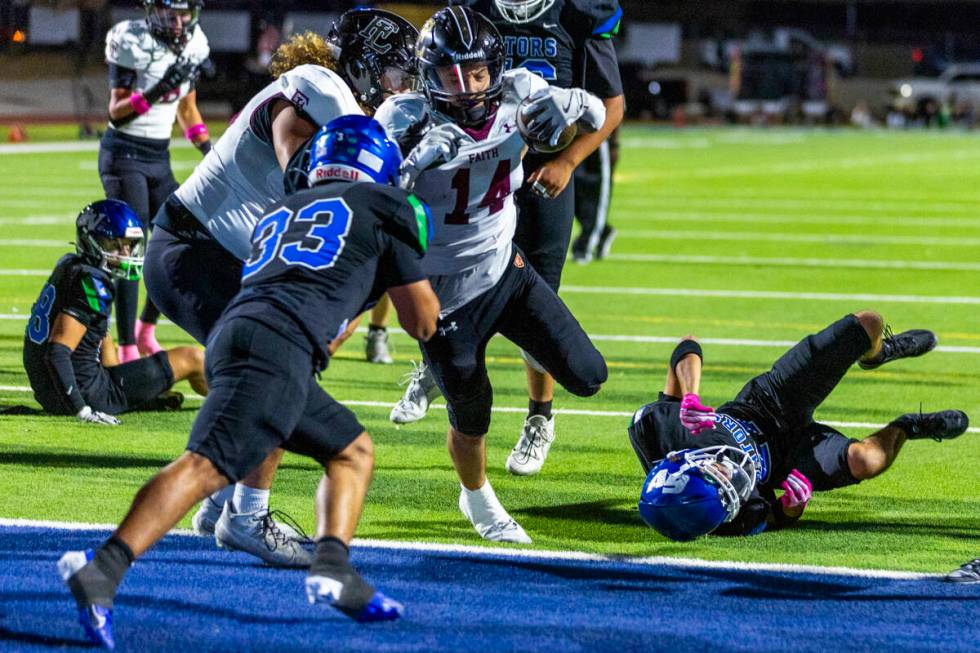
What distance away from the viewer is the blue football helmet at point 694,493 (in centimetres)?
539

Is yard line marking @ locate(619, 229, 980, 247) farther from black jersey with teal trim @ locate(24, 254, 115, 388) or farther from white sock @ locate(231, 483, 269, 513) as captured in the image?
white sock @ locate(231, 483, 269, 513)

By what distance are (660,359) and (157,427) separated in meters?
3.44

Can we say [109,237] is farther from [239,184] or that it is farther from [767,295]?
[767,295]

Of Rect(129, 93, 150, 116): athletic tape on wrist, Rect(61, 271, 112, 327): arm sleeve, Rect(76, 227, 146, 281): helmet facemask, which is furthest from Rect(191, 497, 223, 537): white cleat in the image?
Rect(129, 93, 150, 116): athletic tape on wrist

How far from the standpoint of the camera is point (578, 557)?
5.57 meters

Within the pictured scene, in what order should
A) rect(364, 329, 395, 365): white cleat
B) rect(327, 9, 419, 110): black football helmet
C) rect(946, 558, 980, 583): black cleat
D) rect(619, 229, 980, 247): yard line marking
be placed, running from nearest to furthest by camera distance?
1. rect(946, 558, 980, 583): black cleat
2. rect(327, 9, 419, 110): black football helmet
3. rect(364, 329, 395, 365): white cleat
4. rect(619, 229, 980, 247): yard line marking

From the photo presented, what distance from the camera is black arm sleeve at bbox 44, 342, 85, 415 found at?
7.41 m

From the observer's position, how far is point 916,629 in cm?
475

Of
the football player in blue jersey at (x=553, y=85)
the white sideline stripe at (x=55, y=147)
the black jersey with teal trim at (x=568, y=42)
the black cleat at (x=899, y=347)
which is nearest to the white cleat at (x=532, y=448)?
the football player in blue jersey at (x=553, y=85)

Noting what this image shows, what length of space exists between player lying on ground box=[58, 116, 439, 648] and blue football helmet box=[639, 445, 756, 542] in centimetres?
113

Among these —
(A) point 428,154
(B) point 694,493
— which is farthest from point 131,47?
(B) point 694,493

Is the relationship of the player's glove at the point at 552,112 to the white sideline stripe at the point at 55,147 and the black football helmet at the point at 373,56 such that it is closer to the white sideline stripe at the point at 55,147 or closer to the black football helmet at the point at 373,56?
the black football helmet at the point at 373,56

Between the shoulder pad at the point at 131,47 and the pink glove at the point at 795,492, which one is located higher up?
the shoulder pad at the point at 131,47

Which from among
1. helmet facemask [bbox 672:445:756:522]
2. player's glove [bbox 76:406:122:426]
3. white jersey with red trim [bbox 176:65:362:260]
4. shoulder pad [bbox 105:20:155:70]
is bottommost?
player's glove [bbox 76:406:122:426]
